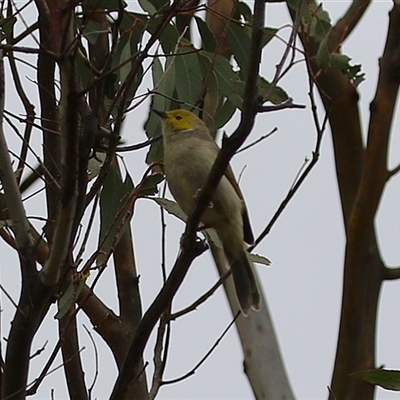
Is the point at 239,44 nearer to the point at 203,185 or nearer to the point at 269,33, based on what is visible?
the point at 269,33

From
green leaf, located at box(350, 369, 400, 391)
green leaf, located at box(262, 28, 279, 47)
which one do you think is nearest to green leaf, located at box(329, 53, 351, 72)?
green leaf, located at box(262, 28, 279, 47)

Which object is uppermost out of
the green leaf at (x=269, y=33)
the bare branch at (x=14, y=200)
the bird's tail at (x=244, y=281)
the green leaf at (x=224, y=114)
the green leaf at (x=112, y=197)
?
the green leaf at (x=269, y=33)

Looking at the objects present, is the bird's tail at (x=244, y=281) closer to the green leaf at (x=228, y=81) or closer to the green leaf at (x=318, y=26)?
the green leaf at (x=228, y=81)

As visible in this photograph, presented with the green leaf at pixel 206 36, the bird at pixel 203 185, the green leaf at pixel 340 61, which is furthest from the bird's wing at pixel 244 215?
the green leaf at pixel 340 61

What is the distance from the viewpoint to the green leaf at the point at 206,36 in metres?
2.36

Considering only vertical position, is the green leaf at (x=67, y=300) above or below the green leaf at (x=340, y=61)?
below

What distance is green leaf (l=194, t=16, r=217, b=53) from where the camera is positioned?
92.8 inches

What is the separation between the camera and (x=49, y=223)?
1871 millimetres

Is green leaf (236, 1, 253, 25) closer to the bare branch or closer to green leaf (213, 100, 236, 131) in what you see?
green leaf (213, 100, 236, 131)

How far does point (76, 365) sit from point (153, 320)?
36 cm

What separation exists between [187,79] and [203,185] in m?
0.31

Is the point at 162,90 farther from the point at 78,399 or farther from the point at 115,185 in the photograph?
the point at 78,399

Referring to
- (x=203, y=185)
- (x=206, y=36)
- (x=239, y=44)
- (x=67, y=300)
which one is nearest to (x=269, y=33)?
(x=239, y=44)

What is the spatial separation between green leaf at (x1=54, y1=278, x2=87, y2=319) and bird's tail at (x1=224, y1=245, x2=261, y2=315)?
0.65 metres
